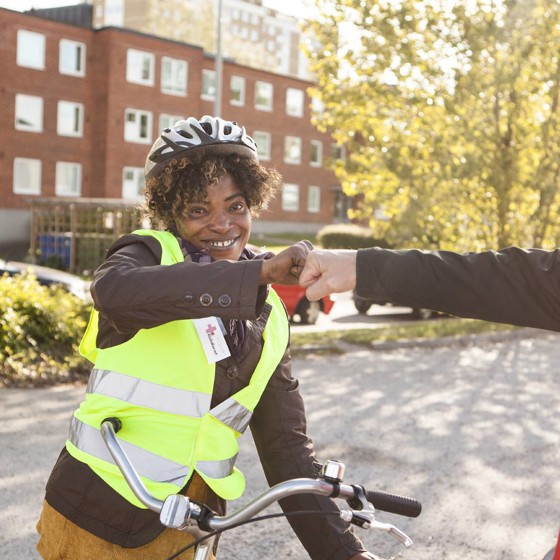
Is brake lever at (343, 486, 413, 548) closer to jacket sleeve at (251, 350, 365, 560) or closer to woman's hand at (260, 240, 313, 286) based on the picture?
woman's hand at (260, 240, 313, 286)

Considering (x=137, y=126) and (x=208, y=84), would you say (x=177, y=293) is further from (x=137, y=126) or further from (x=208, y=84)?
(x=208, y=84)

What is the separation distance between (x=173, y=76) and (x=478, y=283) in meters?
47.1

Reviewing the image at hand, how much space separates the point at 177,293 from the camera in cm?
189

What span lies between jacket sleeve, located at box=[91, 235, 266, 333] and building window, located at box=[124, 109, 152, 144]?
44.5m

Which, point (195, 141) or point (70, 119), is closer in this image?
point (195, 141)

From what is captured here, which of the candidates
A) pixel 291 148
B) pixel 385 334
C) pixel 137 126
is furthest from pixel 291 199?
pixel 385 334

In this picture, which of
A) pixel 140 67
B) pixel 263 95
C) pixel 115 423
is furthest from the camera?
pixel 263 95

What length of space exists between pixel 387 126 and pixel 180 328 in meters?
15.4

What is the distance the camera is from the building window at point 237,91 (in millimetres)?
50969

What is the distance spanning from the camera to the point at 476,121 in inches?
669

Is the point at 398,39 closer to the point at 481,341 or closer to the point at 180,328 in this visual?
the point at 481,341

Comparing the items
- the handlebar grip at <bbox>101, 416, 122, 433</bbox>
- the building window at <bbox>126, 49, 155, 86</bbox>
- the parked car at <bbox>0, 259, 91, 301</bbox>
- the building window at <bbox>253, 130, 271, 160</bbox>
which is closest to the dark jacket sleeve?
the handlebar grip at <bbox>101, 416, 122, 433</bbox>

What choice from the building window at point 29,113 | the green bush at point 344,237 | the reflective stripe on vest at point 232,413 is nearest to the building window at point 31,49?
the building window at point 29,113

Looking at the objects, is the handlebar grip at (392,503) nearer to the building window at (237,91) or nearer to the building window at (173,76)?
the building window at (173,76)
